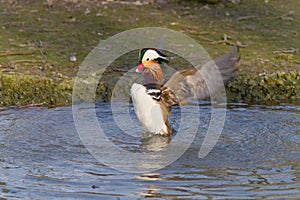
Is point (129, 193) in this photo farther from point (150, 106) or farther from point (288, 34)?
point (288, 34)

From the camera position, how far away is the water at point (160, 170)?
5.59 metres

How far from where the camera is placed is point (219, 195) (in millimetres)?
5453

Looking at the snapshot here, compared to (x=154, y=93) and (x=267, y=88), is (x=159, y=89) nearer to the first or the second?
(x=154, y=93)

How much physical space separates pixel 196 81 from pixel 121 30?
13.3 ft

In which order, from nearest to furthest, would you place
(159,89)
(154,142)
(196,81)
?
(154,142)
(159,89)
(196,81)

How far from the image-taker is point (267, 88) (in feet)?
30.2

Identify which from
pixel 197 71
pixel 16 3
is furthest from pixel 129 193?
pixel 16 3

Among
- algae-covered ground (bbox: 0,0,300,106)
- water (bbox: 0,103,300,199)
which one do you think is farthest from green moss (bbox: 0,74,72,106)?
water (bbox: 0,103,300,199)

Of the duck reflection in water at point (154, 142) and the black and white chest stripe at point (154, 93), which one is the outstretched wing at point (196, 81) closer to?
the black and white chest stripe at point (154, 93)

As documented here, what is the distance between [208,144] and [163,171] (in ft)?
3.84

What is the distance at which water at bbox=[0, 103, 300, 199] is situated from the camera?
18.4 feet

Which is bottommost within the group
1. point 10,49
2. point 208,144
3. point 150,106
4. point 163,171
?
point 163,171

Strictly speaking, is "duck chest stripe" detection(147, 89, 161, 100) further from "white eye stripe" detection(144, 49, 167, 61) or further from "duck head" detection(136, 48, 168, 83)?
"white eye stripe" detection(144, 49, 167, 61)

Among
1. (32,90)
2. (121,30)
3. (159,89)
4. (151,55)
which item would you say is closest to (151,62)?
(151,55)
